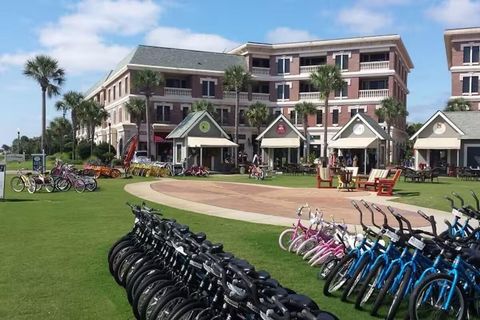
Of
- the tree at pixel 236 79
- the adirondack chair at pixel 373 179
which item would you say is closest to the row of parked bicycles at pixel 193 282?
the adirondack chair at pixel 373 179

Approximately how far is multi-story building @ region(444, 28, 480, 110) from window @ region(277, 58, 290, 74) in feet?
57.0

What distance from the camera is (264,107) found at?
5859 cm

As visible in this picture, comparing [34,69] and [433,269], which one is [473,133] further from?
[34,69]

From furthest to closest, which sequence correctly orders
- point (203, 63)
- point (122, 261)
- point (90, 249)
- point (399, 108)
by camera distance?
point (203, 63) < point (399, 108) < point (90, 249) < point (122, 261)

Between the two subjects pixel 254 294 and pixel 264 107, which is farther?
pixel 264 107

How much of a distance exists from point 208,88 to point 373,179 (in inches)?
1506

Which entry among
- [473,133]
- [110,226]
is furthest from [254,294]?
[473,133]

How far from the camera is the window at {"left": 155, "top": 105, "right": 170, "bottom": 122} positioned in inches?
2273

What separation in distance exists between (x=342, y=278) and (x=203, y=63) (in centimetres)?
5554

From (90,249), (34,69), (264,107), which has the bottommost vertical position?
(90,249)

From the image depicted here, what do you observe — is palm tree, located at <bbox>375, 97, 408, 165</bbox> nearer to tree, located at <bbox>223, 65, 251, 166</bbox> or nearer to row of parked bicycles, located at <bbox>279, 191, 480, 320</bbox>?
tree, located at <bbox>223, 65, 251, 166</bbox>

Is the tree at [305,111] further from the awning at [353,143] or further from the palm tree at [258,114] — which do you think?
the awning at [353,143]

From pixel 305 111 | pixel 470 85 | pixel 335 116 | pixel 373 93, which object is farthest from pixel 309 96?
pixel 470 85

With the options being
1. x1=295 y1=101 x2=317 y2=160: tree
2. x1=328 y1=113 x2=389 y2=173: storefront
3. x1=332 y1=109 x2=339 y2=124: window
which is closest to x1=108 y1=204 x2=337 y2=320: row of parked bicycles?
x1=328 y1=113 x2=389 y2=173: storefront
